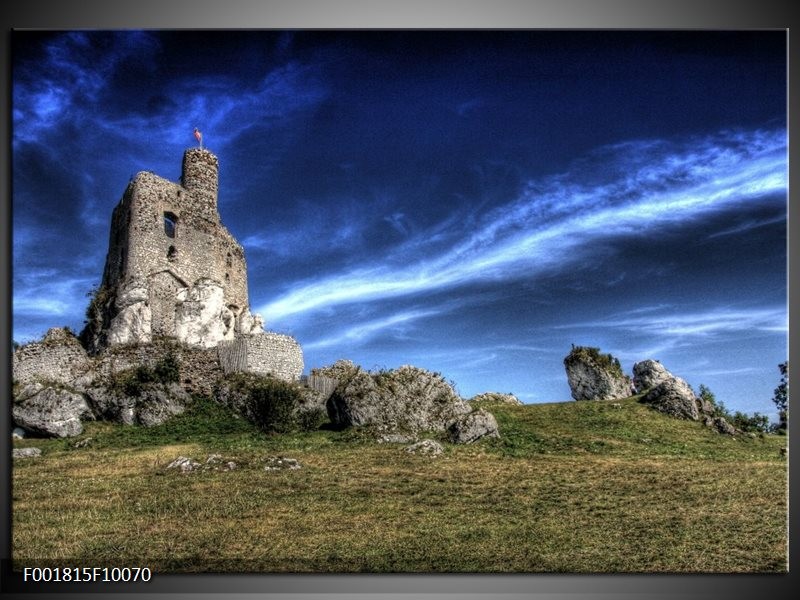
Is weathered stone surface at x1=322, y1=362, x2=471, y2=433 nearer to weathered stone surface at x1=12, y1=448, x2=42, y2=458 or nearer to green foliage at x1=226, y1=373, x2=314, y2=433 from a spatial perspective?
green foliage at x1=226, y1=373, x2=314, y2=433

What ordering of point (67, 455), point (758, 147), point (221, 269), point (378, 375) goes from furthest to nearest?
point (221, 269) → point (378, 375) → point (67, 455) → point (758, 147)

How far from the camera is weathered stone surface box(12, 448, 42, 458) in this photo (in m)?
12.3

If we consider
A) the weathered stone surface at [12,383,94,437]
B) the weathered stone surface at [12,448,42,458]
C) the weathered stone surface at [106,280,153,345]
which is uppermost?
the weathered stone surface at [106,280,153,345]

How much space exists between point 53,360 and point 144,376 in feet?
8.58

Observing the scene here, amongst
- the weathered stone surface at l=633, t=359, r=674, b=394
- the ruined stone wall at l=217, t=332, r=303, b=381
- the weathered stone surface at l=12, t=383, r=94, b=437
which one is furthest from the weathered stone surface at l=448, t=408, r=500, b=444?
the weathered stone surface at l=12, t=383, r=94, b=437

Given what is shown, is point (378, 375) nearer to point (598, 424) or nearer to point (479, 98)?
point (598, 424)

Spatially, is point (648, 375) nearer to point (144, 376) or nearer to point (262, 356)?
point (262, 356)

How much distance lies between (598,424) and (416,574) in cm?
1057

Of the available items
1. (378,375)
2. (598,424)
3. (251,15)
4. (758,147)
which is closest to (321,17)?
(251,15)

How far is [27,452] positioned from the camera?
41.1ft

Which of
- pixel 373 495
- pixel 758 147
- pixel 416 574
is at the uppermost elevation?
pixel 758 147

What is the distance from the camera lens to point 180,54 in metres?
9.96

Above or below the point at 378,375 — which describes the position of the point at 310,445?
below

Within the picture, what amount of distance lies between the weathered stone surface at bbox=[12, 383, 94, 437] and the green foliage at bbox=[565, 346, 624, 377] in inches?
706
